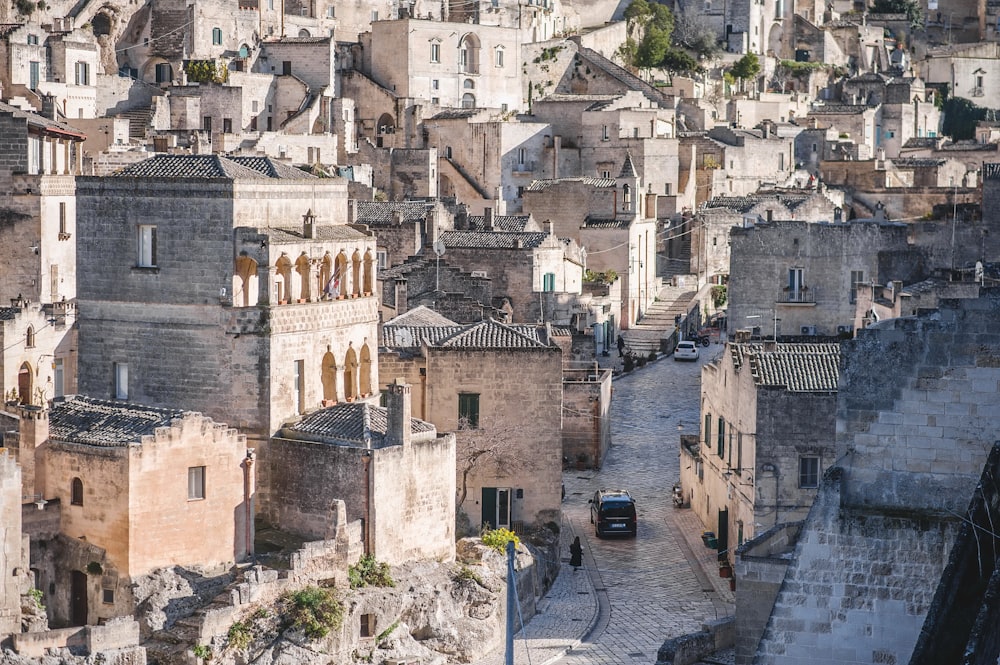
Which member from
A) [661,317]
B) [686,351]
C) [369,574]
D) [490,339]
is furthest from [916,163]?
[369,574]

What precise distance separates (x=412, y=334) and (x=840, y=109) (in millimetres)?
49372

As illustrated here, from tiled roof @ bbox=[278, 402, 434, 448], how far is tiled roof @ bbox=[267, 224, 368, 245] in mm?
3044

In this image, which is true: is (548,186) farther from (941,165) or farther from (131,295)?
(131,295)

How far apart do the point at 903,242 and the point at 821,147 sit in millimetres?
29827

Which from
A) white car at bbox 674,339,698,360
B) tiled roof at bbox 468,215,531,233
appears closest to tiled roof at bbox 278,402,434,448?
white car at bbox 674,339,698,360

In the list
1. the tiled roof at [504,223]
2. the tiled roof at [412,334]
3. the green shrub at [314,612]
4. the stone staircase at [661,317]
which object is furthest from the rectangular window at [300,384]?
the stone staircase at [661,317]

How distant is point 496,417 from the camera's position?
3584cm

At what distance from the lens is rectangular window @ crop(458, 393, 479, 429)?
118 feet

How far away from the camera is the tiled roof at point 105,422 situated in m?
28.8

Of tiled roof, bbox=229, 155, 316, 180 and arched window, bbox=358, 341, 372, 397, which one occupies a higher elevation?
tiled roof, bbox=229, 155, 316, 180

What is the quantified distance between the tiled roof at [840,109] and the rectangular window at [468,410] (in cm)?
5079

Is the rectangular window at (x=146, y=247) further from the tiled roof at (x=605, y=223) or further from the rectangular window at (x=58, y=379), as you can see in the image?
the tiled roof at (x=605, y=223)

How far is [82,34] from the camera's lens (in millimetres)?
64750

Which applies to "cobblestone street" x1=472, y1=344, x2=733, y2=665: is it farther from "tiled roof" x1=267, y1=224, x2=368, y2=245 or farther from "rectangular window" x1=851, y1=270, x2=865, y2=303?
"tiled roof" x1=267, y1=224, x2=368, y2=245
